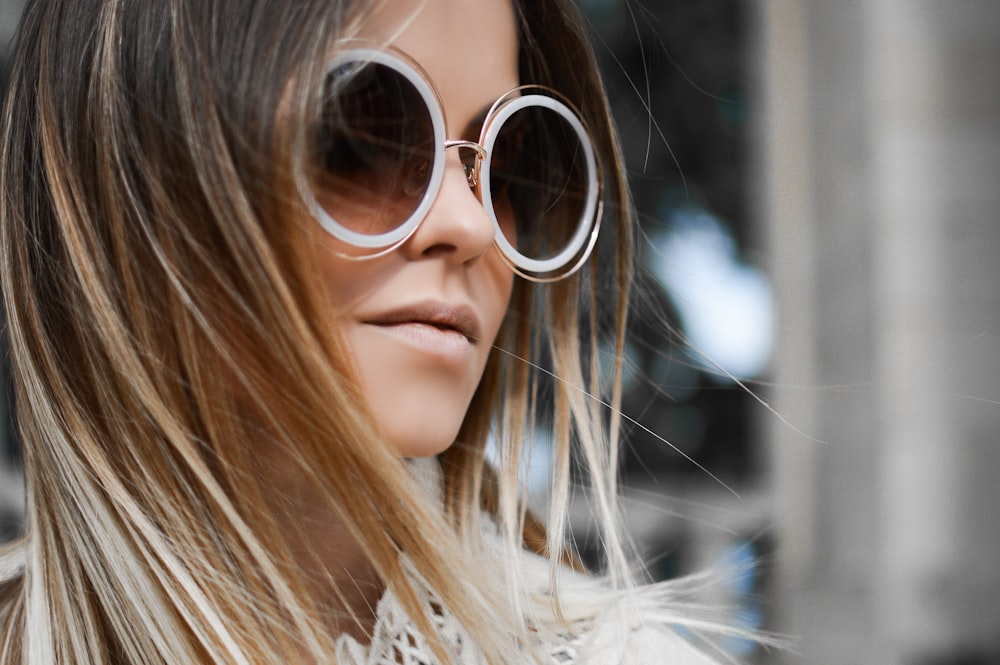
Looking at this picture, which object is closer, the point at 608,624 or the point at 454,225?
the point at 454,225

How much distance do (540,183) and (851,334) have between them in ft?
4.76

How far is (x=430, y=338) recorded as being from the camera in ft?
1.73

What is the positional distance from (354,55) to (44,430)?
29cm

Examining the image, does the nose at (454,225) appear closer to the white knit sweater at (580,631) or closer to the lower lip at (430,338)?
the lower lip at (430,338)

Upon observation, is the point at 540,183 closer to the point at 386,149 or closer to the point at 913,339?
the point at 386,149

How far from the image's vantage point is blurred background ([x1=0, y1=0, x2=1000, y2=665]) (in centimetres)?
173

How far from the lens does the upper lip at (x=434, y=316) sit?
0.52 meters

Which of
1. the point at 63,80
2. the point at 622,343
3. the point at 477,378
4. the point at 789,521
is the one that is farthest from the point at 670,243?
the point at 63,80

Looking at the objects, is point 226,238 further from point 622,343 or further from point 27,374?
point 622,343

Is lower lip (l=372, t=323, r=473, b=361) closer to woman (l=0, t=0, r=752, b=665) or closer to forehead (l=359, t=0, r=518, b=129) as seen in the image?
woman (l=0, t=0, r=752, b=665)

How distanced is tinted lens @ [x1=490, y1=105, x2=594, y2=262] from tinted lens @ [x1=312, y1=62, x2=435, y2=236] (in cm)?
9

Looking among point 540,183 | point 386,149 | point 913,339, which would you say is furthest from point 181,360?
point 913,339

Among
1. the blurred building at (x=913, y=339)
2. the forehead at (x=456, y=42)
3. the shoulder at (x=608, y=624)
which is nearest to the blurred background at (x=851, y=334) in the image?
the blurred building at (x=913, y=339)

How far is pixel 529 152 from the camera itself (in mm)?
643
